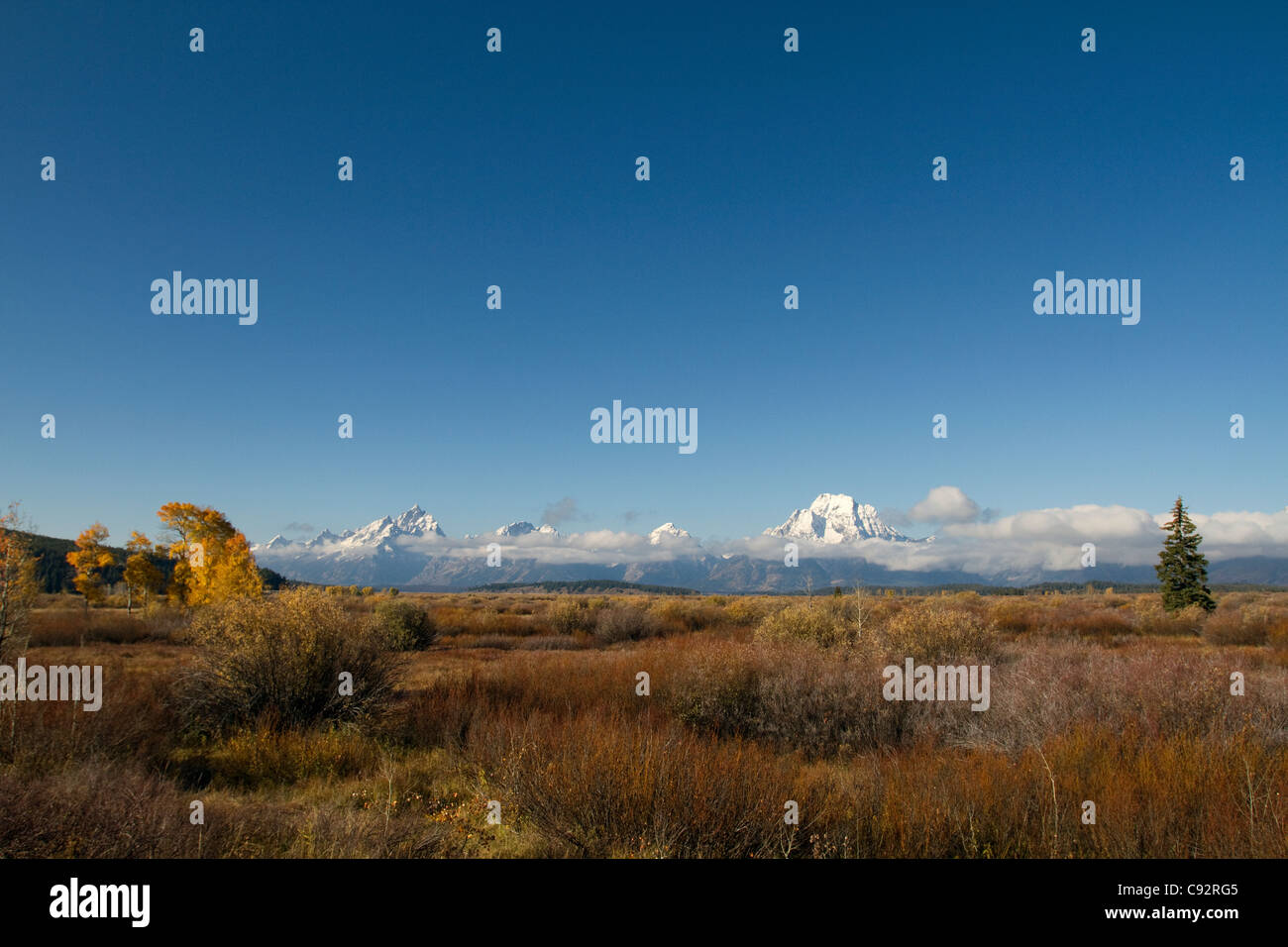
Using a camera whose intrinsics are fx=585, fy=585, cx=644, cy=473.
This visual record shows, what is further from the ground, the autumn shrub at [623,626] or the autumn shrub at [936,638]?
the autumn shrub at [936,638]

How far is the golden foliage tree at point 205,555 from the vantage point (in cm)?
3262

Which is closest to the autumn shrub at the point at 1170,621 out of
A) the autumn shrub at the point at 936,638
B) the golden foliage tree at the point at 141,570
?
the autumn shrub at the point at 936,638

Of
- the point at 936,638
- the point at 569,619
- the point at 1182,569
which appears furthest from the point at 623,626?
the point at 1182,569

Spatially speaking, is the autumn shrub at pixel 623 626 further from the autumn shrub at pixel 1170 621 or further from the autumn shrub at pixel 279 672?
the autumn shrub at pixel 1170 621

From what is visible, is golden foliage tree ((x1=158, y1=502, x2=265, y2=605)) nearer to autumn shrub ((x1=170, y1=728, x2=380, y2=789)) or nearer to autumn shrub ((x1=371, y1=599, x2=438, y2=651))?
autumn shrub ((x1=371, y1=599, x2=438, y2=651))

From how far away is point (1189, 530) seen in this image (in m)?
41.0

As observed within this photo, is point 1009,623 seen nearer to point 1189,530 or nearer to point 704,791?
point 1189,530

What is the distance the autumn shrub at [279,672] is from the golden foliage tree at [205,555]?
2252cm

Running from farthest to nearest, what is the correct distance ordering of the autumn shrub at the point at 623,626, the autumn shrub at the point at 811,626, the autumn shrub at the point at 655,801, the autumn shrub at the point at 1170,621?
the autumn shrub at the point at 1170,621 → the autumn shrub at the point at 623,626 → the autumn shrub at the point at 811,626 → the autumn shrub at the point at 655,801

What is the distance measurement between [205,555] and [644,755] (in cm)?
4289

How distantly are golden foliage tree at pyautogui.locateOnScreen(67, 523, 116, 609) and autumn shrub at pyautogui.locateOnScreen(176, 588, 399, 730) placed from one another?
5052cm

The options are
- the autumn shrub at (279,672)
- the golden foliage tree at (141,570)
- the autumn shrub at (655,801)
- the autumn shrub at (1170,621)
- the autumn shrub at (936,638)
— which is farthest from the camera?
the golden foliage tree at (141,570)

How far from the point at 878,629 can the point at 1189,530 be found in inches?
1530
